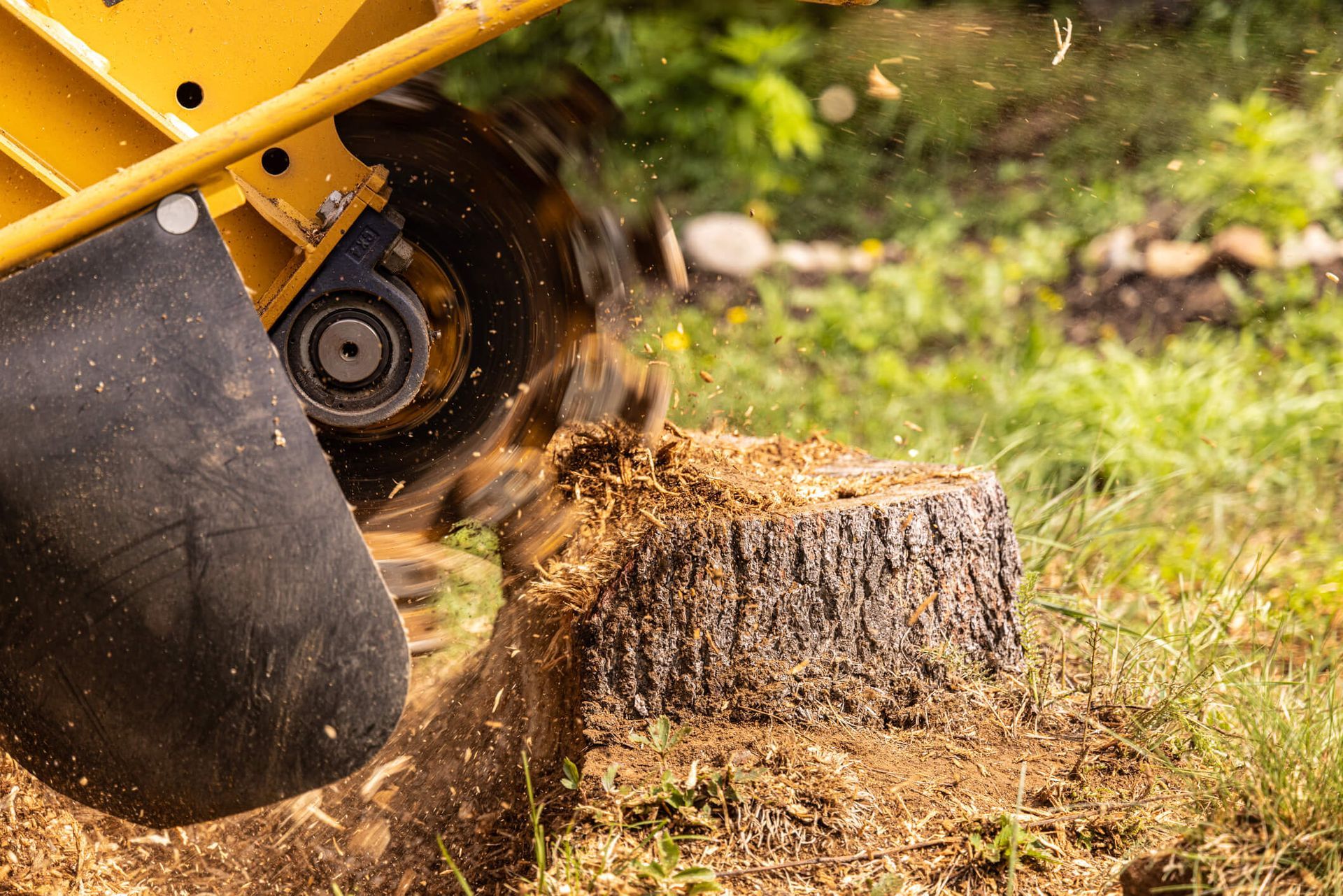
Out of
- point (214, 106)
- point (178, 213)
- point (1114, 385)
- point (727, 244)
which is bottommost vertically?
point (1114, 385)

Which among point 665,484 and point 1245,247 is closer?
point 665,484

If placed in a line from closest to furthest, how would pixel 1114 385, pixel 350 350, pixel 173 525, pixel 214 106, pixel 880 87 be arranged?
pixel 173 525 → pixel 214 106 → pixel 350 350 → pixel 1114 385 → pixel 880 87

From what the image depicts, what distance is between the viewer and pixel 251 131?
1527 mm

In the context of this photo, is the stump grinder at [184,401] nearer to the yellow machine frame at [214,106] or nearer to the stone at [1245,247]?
the yellow machine frame at [214,106]

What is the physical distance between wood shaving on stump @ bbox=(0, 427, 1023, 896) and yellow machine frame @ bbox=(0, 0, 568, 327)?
867mm

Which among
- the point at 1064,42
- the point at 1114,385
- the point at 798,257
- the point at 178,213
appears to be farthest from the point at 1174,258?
the point at 178,213

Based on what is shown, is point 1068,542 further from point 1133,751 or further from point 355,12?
point 355,12

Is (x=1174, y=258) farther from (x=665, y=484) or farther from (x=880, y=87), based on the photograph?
(x=665, y=484)

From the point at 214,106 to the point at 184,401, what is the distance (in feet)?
2.17

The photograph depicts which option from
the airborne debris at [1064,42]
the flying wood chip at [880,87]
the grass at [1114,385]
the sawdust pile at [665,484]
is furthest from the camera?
the flying wood chip at [880,87]

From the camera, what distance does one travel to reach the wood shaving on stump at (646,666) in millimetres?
1839

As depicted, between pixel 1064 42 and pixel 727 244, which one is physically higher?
pixel 1064 42

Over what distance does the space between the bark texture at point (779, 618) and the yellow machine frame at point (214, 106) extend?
0.92 metres

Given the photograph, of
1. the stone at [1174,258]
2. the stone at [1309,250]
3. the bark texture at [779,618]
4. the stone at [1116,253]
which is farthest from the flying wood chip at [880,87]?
the bark texture at [779,618]
